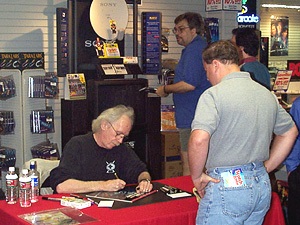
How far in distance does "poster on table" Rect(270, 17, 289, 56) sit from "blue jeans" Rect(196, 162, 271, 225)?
10.8 m

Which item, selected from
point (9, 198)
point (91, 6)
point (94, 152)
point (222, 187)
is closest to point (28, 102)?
point (91, 6)

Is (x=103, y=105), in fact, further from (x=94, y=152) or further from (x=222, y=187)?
(x=222, y=187)

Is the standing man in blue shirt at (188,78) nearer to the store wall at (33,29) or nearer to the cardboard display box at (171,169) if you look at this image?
the cardboard display box at (171,169)

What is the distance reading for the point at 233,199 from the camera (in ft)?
9.02

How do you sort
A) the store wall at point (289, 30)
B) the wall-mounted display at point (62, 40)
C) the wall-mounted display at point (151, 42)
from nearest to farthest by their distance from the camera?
1. the wall-mounted display at point (62, 40)
2. the wall-mounted display at point (151, 42)
3. the store wall at point (289, 30)

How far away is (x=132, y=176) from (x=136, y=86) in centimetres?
213

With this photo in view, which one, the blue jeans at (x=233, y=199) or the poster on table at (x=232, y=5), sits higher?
the poster on table at (x=232, y=5)

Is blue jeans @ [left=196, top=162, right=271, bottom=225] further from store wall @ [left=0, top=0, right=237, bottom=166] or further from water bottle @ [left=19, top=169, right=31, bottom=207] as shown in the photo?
store wall @ [left=0, top=0, right=237, bottom=166]

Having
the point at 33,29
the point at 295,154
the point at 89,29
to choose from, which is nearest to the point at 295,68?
the point at 89,29

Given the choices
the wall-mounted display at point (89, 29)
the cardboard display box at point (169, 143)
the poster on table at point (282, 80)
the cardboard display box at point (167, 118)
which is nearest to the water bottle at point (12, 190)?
the wall-mounted display at point (89, 29)

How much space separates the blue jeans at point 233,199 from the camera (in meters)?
2.75

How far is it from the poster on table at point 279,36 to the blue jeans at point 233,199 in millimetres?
10827

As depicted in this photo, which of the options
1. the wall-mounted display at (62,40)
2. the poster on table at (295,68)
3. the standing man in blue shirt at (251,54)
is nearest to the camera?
the standing man in blue shirt at (251,54)

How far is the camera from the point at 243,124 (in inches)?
108
